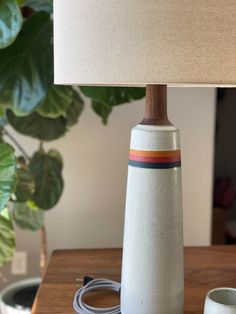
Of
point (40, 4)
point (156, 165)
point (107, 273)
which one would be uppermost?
point (40, 4)

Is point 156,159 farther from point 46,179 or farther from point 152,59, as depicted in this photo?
point 46,179

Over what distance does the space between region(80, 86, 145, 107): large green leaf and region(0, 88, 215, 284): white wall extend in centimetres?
43

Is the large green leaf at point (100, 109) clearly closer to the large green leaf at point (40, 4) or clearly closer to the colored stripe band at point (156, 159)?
the large green leaf at point (40, 4)

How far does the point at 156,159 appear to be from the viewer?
705 millimetres

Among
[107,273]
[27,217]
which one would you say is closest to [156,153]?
[107,273]

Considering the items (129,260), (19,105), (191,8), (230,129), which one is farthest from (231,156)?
(191,8)

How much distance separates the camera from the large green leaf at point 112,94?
40.9 inches

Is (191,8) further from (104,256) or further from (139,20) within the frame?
(104,256)

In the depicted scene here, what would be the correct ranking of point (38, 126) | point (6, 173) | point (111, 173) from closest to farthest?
point (6, 173)
point (38, 126)
point (111, 173)

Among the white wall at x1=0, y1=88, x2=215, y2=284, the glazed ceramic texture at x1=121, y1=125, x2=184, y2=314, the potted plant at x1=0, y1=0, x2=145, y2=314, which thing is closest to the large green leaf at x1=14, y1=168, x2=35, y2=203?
the potted plant at x1=0, y1=0, x2=145, y2=314

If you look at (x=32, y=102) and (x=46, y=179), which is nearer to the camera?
(x=32, y=102)

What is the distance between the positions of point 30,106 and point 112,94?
199 millimetres

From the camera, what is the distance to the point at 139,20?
0.57 meters

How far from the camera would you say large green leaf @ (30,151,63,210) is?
Result: 4.26 ft
